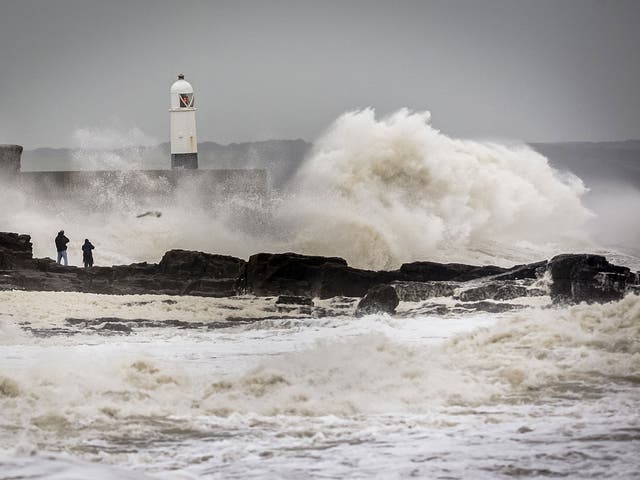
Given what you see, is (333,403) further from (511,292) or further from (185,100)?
(185,100)

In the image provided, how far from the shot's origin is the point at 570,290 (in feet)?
37.8

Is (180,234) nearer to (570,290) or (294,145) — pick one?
(294,145)

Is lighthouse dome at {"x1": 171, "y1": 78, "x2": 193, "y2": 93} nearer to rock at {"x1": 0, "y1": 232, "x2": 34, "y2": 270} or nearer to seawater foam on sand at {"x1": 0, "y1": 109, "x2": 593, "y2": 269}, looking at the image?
seawater foam on sand at {"x1": 0, "y1": 109, "x2": 593, "y2": 269}

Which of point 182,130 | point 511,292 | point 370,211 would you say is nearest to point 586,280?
point 511,292

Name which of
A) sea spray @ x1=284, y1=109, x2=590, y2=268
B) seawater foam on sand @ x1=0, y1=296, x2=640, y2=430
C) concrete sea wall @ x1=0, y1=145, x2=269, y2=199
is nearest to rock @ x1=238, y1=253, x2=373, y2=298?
seawater foam on sand @ x1=0, y1=296, x2=640, y2=430

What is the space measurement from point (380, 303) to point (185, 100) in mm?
9604

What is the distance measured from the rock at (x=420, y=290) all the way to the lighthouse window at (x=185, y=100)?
8.77 m

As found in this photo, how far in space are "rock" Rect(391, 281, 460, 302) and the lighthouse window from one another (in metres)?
8.77

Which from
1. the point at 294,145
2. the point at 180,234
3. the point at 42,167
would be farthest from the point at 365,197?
the point at 42,167

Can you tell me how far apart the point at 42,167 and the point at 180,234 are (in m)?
11.3

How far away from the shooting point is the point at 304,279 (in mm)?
13383

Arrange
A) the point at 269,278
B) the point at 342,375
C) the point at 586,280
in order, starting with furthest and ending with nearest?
1. the point at 269,278
2. the point at 586,280
3. the point at 342,375

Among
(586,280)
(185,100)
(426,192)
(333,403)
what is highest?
(185,100)

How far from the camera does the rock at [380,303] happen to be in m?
11.6
